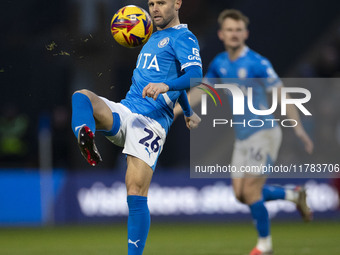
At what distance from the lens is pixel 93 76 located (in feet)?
56.3

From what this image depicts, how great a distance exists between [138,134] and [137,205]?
1.83 feet

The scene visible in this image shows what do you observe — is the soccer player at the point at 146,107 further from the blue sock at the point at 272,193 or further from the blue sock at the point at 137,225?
the blue sock at the point at 272,193

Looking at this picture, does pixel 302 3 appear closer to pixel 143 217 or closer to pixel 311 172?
pixel 311 172

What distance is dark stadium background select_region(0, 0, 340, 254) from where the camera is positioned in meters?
13.7

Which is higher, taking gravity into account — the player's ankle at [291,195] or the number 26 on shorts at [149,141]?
the number 26 on shorts at [149,141]

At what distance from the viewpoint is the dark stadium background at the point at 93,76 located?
13.7 meters

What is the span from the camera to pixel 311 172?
1448cm

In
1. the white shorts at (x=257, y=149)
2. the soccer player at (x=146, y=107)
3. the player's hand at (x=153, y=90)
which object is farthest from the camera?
the white shorts at (x=257, y=149)

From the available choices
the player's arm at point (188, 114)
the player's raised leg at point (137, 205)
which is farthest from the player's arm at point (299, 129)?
the player's raised leg at point (137, 205)

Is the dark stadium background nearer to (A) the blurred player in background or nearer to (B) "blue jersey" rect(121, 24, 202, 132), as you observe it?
(A) the blurred player in background

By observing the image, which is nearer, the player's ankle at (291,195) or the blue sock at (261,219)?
the blue sock at (261,219)

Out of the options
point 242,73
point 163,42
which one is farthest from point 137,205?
point 242,73

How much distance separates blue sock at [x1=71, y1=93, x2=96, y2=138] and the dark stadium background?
25.7 feet

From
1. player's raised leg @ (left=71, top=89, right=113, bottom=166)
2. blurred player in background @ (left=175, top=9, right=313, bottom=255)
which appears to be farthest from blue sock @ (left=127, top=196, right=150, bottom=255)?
blurred player in background @ (left=175, top=9, right=313, bottom=255)
